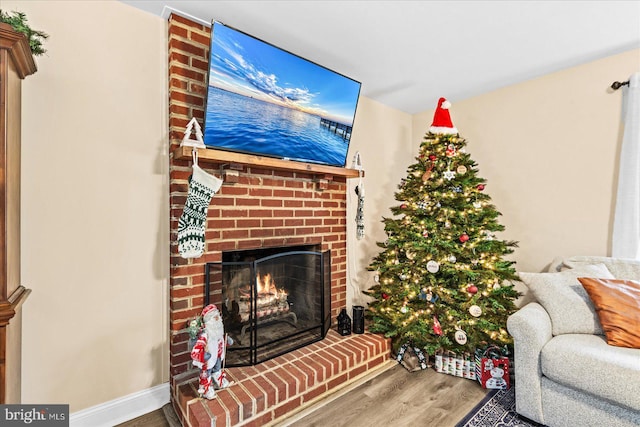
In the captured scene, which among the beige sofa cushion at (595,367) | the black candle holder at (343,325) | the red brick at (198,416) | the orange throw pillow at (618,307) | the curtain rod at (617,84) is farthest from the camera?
the black candle holder at (343,325)

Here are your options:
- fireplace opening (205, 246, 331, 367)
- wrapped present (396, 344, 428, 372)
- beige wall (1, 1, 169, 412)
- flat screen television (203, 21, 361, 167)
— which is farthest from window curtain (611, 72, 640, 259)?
beige wall (1, 1, 169, 412)

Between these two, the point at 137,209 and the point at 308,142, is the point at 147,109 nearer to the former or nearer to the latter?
the point at 137,209

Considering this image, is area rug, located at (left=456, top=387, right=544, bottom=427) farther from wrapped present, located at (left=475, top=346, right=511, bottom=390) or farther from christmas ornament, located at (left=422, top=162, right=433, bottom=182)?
christmas ornament, located at (left=422, top=162, right=433, bottom=182)

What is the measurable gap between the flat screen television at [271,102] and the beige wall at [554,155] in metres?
1.59

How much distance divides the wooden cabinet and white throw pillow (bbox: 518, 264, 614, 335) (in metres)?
2.68

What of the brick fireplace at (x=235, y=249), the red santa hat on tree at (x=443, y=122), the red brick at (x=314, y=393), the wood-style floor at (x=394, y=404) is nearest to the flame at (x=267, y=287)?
the brick fireplace at (x=235, y=249)

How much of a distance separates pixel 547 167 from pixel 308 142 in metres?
2.14

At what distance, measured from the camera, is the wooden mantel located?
1754mm

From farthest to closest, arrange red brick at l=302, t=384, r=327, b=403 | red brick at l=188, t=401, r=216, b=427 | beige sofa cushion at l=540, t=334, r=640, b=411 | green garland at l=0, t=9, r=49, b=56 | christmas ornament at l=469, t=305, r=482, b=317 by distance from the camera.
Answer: christmas ornament at l=469, t=305, r=482, b=317 → red brick at l=302, t=384, r=327, b=403 → red brick at l=188, t=401, r=216, b=427 → beige sofa cushion at l=540, t=334, r=640, b=411 → green garland at l=0, t=9, r=49, b=56

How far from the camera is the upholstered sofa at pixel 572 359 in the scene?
1440 mm

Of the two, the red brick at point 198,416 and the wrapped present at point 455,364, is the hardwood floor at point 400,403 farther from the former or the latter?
the red brick at point 198,416

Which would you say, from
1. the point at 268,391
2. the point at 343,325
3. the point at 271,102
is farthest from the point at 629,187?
the point at 268,391

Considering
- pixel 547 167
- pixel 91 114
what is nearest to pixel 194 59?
pixel 91 114

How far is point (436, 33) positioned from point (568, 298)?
192 centimetres
